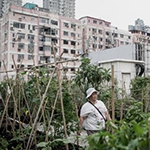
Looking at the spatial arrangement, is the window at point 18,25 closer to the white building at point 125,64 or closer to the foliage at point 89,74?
the white building at point 125,64

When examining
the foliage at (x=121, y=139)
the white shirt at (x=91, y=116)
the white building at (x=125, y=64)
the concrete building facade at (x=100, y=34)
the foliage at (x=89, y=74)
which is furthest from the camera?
the concrete building facade at (x=100, y=34)

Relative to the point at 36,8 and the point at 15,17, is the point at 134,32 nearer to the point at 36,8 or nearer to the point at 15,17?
the point at 36,8

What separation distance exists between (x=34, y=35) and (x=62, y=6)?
1918cm

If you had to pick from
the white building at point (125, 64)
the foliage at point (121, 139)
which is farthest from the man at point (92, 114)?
the white building at point (125, 64)

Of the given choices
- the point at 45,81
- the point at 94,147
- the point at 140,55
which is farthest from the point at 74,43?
the point at 94,147

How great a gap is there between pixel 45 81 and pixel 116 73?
615cm

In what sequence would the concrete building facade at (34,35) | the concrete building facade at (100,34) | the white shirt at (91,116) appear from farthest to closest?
the concrete building facade at (100,34)
the concrete building facade at (34,35)
the white shirt at (91,116)

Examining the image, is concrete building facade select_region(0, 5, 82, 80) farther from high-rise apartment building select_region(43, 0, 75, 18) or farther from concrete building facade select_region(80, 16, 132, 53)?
high-rise apartment building select_region(43, 0, 75, 18)

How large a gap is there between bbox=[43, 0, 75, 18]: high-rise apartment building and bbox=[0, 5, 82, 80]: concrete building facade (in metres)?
14.6

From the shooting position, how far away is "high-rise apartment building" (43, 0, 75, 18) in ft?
135

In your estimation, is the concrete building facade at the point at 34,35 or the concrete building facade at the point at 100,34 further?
the concrete building facade at the point at 100,34

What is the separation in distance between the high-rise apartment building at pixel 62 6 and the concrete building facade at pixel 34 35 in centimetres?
1463

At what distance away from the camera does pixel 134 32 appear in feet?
120

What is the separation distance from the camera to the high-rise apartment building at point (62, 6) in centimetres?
4109
